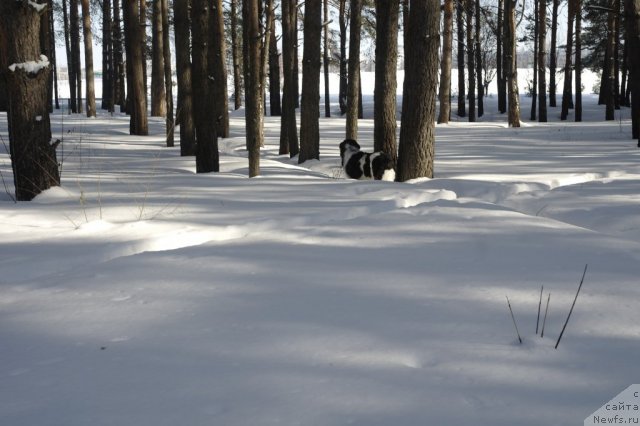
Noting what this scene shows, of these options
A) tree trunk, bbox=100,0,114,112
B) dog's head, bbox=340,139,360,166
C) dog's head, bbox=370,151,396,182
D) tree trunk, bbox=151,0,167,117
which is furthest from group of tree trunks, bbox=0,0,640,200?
tree trunk, bbox=100,0,114,112

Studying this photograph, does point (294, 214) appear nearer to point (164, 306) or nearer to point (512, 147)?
point (164, 306)

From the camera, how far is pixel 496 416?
1.74 metres

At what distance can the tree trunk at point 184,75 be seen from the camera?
1130 cm

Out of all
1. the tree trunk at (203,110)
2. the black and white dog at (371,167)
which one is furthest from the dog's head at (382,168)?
the tree trunk at (203,110)

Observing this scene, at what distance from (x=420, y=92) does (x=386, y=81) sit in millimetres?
2504

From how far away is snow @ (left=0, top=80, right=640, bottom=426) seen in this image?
1840 mm

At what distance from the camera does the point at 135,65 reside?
1659cm

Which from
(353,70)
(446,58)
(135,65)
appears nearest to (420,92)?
(353,70)

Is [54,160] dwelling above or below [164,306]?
above

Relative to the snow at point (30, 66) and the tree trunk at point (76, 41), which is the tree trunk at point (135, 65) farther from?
the tree trunk at point (76, 41)

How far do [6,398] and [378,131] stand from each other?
887cm

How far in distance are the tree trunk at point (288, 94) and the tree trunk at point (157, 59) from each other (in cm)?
482

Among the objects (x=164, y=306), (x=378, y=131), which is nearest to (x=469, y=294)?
(x=164, y=306)

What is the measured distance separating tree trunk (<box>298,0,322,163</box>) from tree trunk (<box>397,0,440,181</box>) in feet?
12.1
